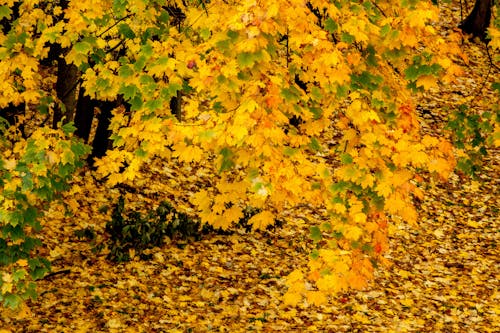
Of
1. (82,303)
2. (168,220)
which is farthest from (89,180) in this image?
(82,303)

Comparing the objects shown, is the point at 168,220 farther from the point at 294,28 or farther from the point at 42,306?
the point at 294,28

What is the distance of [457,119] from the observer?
7969 millimetres

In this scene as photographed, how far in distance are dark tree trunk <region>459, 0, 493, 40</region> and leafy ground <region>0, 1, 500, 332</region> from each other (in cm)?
770

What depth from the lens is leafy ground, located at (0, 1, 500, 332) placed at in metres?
8.26

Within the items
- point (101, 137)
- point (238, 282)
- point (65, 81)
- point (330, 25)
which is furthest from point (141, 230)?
point (330, 25)

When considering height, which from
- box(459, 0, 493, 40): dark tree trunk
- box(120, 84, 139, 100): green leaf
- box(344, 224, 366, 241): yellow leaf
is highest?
box(459, 0, 493, 40): dark tree trunk

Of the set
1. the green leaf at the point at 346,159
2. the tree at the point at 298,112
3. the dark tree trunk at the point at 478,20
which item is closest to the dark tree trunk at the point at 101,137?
the tree at the point at 298,112

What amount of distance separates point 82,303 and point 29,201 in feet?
10.7

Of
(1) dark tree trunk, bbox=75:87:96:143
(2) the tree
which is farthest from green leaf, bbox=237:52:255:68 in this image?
(1) dark tree trunk, bbox=75:87:96:143

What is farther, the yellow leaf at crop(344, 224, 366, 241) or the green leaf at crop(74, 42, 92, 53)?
the green leaf at crop(74, 42, 92, 53)

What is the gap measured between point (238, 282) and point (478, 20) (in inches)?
483

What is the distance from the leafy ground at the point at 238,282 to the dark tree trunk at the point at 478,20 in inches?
303

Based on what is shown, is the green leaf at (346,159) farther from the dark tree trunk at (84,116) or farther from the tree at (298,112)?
the dark tree trunk at (84,116)

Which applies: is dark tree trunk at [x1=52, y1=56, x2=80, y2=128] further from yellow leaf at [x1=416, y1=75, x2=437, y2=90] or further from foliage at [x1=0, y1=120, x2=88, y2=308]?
yellow leaf at [x1=416, y1=75, x2=437, y2=90]
